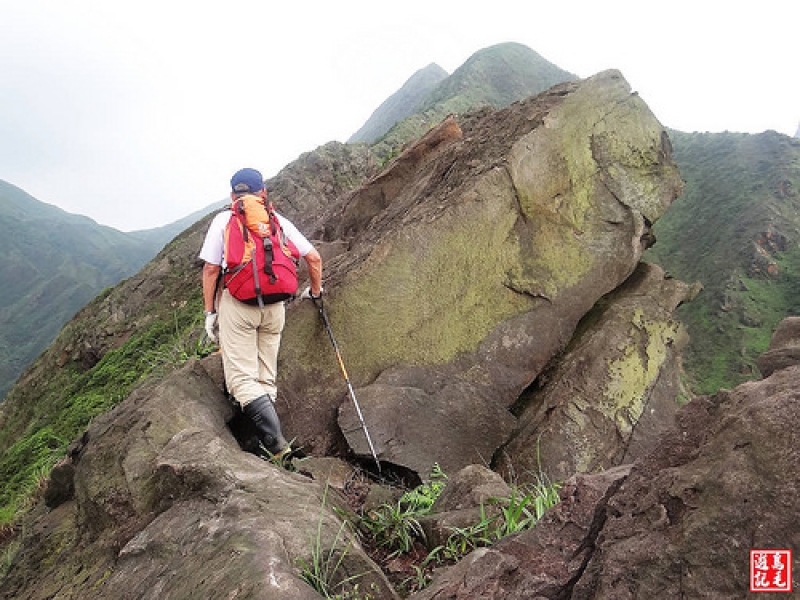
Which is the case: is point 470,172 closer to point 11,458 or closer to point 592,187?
point 592,187

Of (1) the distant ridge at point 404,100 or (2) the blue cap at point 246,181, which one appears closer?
(2) the blue cap at point 246,181

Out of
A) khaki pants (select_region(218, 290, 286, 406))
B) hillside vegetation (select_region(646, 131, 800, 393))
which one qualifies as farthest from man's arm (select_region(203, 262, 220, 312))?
hillside vegetation (select_region(646, 131, 800, 393))

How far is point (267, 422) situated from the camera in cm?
533

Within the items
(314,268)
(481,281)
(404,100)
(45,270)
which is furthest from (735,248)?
(45,270)

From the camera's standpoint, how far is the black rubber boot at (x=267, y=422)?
5316mm

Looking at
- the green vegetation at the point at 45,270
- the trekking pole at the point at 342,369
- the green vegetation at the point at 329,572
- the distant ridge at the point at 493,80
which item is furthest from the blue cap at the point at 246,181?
the green vegetation at the point at 45,270

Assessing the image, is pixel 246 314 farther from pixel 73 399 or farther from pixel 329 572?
pixel 73 399

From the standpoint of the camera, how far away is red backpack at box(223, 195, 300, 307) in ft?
16.4

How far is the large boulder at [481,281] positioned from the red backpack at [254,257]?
4.75 feet

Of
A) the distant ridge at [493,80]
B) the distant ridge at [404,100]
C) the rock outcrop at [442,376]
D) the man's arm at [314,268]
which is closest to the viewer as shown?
the rock outcrop at [442,376]

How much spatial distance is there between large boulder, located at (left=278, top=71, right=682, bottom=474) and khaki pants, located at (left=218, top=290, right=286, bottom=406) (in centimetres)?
85

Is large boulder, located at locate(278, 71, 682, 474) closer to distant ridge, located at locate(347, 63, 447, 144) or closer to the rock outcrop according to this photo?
the rock outcrop

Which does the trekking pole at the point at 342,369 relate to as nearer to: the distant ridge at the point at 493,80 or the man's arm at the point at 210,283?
the man's arm at the point at 210,283

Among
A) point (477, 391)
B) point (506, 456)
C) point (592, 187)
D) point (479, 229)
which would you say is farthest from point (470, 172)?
point (506, 456)
